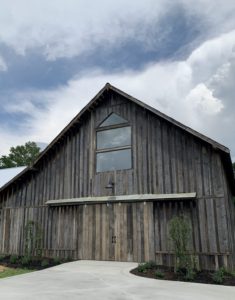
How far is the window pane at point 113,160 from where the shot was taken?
13.0 meters

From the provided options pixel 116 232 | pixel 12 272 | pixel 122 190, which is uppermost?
pixel 122 190

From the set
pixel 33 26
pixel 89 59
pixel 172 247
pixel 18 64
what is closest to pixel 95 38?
pixel 89 59

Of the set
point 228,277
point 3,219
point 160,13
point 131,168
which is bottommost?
point 228,277

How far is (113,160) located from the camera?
1333 cm

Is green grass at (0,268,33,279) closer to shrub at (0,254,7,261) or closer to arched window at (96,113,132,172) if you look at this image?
shrub at (0,254,7,261)

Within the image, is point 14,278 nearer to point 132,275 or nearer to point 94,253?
point 132,275

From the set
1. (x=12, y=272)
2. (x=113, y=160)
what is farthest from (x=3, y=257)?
(x=113, y=160)

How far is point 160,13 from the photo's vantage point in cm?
1084

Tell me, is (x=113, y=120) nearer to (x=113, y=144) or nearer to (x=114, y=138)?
(x=114, y=138)

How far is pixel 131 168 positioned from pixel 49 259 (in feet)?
16.7

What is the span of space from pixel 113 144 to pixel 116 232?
367 cm

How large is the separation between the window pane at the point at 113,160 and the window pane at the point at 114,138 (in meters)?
0.35

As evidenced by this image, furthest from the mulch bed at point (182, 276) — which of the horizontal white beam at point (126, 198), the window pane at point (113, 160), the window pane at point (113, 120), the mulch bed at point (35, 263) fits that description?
the window pane at point (113, 120)

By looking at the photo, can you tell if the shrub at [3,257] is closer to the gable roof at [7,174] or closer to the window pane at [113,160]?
the window pane at [113,160]
